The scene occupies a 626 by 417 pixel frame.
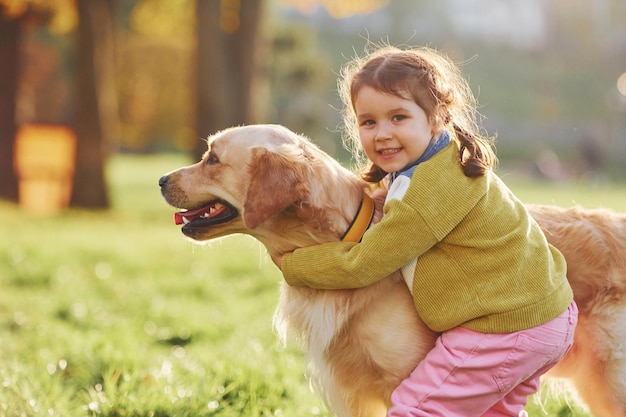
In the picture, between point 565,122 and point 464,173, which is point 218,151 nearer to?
point 464,173

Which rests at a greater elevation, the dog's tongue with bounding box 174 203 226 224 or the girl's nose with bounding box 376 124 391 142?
the girl's nose with bounding box 376 124 391 142

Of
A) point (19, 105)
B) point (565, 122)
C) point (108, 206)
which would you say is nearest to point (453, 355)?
point (108, 206)

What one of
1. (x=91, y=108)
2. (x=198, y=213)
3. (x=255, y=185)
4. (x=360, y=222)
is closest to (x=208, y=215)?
(x=198, y=213)

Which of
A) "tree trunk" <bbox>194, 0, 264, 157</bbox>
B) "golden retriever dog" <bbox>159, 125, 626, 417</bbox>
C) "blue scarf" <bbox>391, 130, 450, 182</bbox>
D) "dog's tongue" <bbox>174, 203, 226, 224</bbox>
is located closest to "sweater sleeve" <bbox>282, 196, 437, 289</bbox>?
"golden retriever dog" <bbox>159, 125, 626, 417</bbox>

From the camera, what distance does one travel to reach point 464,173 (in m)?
3.11

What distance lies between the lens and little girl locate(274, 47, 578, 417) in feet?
9.94

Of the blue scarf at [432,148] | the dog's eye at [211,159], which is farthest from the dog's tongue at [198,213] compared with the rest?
the blue scarf at [432,148]

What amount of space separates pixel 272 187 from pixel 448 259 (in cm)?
79

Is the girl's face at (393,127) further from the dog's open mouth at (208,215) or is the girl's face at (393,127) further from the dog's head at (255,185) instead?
the dog's open mouth at (208,215)

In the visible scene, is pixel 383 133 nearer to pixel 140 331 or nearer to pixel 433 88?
pixel 433 88

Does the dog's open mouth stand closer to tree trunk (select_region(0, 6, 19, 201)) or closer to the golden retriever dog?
the golden retriever dog

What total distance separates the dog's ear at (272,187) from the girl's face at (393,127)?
0.34 meters

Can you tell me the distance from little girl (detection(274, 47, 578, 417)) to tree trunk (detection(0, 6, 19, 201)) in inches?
623

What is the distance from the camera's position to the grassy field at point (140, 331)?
4082mm
